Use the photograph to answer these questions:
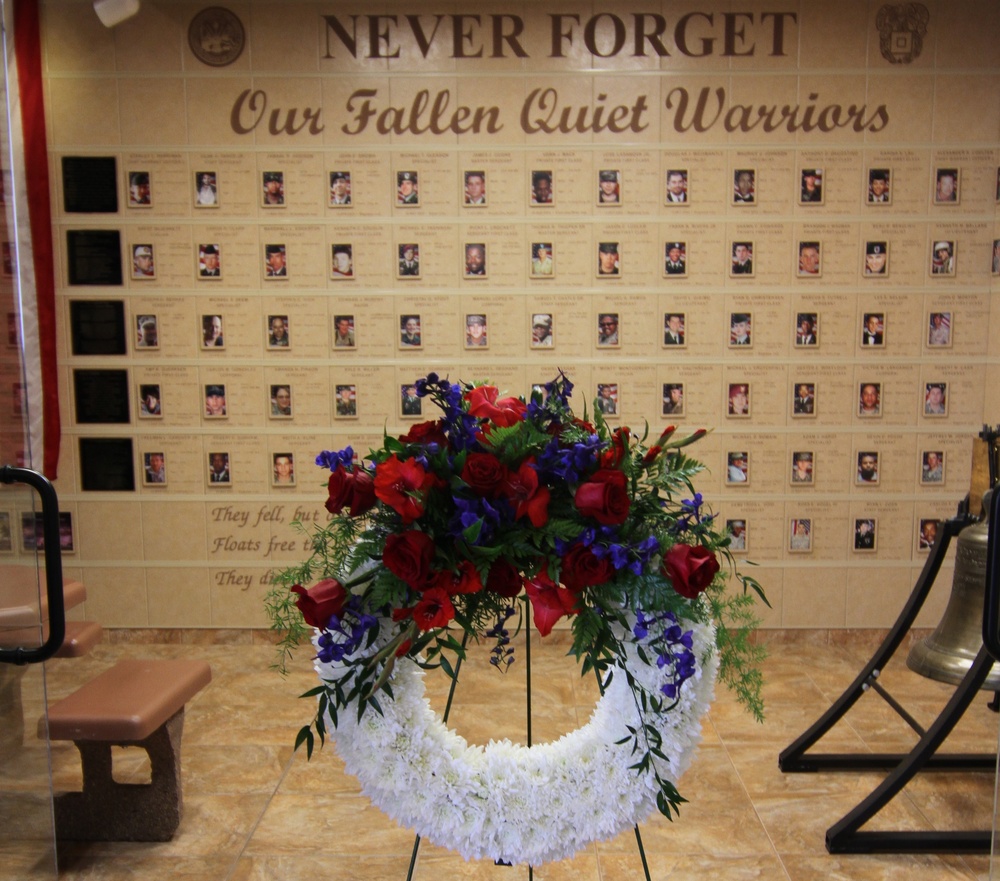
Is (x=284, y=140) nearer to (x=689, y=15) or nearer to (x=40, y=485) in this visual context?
(x=689, y=15)

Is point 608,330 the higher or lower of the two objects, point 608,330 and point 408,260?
the lower

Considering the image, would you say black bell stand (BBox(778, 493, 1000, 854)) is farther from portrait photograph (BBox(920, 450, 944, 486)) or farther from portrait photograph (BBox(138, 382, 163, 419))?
portrait photograph (BBox(138, 382, 163, 419))

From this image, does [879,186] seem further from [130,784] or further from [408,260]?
[130,784]

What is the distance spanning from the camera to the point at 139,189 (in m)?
4.18

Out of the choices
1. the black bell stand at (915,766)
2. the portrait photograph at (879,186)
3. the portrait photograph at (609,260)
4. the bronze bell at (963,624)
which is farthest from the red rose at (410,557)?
the portrait photograph at (879,186)

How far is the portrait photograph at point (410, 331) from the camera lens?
4238mm

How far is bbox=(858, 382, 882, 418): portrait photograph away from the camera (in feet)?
13.9

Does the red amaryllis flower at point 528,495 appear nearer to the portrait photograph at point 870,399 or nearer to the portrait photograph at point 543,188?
the portrait photograph at point 543,188

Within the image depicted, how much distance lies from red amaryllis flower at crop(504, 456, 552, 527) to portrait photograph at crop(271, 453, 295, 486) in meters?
3.02

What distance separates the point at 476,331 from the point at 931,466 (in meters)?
2.22

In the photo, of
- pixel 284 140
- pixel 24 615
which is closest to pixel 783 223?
pixel 284 140

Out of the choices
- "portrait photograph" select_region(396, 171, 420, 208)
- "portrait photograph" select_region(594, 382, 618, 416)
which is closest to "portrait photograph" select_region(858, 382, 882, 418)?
"portrait photograph" select_region(594, 382, 618, 416)

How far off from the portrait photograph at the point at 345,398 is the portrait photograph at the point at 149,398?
0.82m

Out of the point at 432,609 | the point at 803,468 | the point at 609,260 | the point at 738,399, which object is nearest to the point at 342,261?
the point at 609,260
